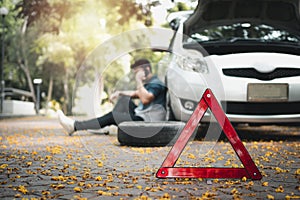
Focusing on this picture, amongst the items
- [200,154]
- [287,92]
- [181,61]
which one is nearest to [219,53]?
[181,61]

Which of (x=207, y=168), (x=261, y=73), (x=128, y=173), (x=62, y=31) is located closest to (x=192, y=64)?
(x=261, y=73)

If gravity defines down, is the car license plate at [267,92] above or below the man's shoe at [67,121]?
above

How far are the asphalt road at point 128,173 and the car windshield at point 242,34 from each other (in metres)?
1.63

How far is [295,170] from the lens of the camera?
166 inches

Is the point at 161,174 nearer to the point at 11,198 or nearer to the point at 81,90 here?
the point at 11,198

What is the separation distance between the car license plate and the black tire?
43.0 inches

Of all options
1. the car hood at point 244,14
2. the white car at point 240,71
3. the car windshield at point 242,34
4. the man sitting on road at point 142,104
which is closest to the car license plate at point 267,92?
the white car at point 240,71

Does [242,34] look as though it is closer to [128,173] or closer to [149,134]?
[149,134]

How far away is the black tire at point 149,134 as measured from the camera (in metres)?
6.10

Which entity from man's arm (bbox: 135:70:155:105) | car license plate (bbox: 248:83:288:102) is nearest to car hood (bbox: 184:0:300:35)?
man's arm (bbox: 135:70:155:105)

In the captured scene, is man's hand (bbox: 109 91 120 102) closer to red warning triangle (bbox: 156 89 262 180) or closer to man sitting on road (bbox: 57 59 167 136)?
man sitting on road (bbox: 57 59 167 136)

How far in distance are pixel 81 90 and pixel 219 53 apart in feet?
7.01

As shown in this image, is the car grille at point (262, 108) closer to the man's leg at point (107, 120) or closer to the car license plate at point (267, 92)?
the car license plate at point (267, 92)

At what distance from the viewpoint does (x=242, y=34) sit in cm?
722
